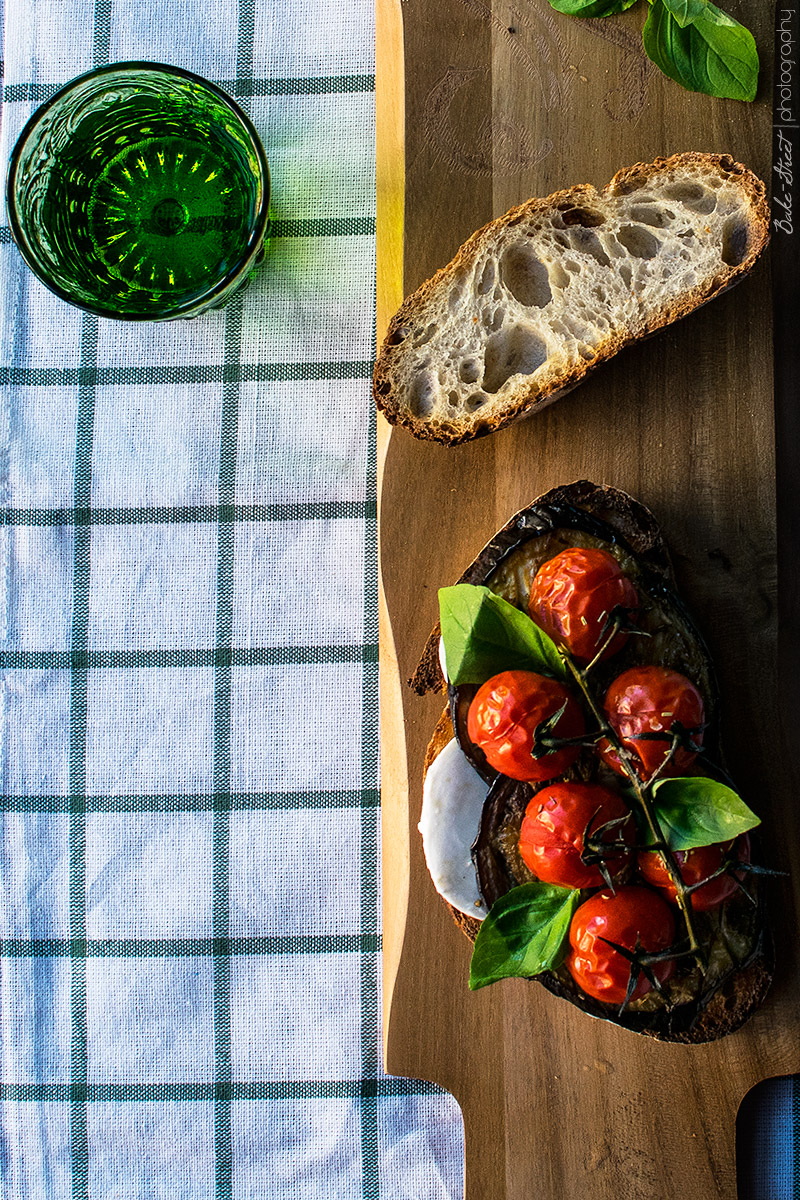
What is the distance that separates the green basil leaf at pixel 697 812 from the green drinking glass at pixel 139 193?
44.5 inches

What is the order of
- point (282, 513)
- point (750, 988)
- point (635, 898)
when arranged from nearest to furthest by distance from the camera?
1. point (635, 898)
2. point (750, 988)
3. point (282, 513)

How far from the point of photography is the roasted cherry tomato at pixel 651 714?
1436 mm

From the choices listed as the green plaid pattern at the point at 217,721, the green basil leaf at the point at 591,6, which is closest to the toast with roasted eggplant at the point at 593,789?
the green plaid pattern at the point at 217,721

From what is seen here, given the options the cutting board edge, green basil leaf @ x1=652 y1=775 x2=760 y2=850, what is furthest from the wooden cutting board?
green basil leaf @ x1=652 y1=775 x2=760 y2=850

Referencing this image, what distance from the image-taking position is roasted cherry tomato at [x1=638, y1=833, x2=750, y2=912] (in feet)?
4.72

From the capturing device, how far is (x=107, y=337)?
6.51 ft

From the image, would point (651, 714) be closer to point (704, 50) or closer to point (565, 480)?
point (565, 480)

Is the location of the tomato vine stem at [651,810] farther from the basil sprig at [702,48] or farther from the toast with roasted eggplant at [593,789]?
the basil sprig at [702,48]

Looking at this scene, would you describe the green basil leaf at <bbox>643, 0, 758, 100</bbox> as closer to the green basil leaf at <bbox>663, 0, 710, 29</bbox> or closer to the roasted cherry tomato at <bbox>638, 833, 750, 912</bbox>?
the green basil leaf at <bbox>663, 0, 710, 29</bbox>

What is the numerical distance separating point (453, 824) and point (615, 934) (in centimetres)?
32

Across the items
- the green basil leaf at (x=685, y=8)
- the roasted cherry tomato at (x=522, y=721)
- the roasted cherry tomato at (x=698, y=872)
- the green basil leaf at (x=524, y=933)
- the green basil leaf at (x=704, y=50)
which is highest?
the green basil leaf at (x=685, y=8)

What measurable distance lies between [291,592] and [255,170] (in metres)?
0.77

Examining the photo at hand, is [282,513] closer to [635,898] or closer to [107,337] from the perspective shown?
[107,337]

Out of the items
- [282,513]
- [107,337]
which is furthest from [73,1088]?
[107,337]
